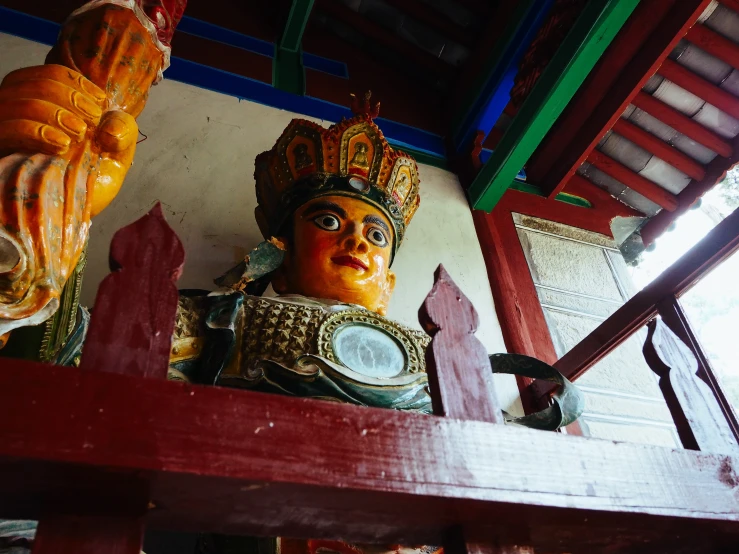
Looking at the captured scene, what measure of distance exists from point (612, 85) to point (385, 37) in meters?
1.17

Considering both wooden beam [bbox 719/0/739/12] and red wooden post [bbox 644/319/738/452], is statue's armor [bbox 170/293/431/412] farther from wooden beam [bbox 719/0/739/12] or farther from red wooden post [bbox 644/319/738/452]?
wooden beam [bbox 719/0/739/12]

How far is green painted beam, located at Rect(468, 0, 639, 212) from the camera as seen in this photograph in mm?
Result: 2408

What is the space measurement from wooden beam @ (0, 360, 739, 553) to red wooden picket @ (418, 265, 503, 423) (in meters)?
0.04

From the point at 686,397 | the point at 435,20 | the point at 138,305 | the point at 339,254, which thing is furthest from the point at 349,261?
the point at 435,20

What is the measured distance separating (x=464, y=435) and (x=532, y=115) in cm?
207

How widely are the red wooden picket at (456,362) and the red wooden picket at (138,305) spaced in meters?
0.34

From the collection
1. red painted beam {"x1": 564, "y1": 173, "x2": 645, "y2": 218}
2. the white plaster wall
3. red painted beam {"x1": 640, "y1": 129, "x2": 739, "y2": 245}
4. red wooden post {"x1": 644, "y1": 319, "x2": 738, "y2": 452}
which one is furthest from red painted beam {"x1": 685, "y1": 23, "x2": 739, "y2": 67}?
red wooden post {"x1": 644, "y1": 319, "x2": 738, "y2": 452}

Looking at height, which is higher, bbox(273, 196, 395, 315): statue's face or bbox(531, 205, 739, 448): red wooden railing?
bbox(273, 196, 395, 315): statue's face

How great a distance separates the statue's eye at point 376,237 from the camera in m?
2.12

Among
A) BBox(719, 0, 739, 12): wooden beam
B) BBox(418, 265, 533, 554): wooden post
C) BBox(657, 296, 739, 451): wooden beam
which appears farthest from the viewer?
BBox(719, 0, 739, 12): wooden beam

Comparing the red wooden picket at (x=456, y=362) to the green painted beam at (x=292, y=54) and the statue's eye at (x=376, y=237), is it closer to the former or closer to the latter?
the statue's eye at (x=376, y=237)

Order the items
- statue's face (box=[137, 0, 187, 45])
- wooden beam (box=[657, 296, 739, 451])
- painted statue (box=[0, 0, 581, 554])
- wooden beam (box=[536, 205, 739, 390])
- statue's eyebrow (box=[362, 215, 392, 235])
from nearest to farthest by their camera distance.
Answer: painted statue (box=[0, 0, 581, 554])
wooden beam (box=[657, 296, 739, 451])
wooden beam (box=[536, 205, 739, 390])
statue's face (box=[137, 0, 187, 45])
statue's eyebrow (box=[362, 215, 392, 235])

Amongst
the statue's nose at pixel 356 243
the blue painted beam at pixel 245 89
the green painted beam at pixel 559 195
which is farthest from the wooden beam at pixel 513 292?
the statue's nose at pixel 356 243

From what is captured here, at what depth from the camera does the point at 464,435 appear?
839mm
